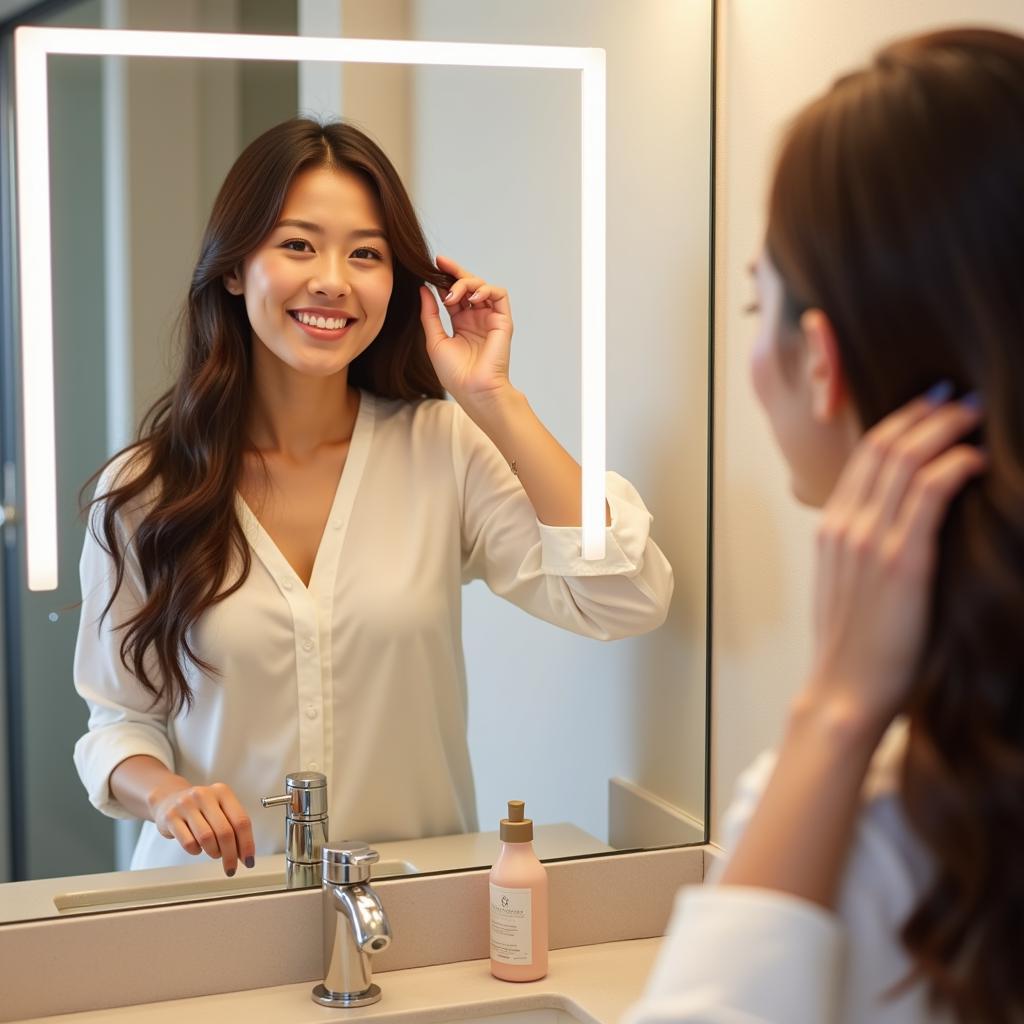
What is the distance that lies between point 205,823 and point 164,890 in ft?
0.23

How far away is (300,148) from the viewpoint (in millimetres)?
1224

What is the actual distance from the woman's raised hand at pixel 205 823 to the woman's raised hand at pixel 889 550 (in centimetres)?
76

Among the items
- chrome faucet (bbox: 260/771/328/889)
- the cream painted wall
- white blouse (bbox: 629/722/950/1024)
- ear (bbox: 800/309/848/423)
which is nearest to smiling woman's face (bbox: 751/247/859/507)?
ear (bbox: 800/309/848/423)

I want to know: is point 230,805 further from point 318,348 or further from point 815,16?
point 815,16

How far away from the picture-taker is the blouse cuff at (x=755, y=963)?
0.56 m

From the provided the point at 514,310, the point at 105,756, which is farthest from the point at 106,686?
the point at 514,310

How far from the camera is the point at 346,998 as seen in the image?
1.17 meters

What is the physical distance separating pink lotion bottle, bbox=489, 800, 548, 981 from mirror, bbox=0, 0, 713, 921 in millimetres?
79

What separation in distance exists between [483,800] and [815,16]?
810 millimetres

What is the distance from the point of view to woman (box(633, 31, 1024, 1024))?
558 millimetres

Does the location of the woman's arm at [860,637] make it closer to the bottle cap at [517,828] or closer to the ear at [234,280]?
the bottle cap at [517,828]

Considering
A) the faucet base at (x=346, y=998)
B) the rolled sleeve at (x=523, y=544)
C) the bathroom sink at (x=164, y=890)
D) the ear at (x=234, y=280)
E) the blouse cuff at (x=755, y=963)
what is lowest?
the faucet base at (x=346, y=998)

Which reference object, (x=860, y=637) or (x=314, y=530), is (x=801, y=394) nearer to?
(x=860, y=637)

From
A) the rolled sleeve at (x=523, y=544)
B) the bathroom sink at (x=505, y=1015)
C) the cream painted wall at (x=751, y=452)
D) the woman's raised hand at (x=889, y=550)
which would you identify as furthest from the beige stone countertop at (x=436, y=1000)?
the woman's raised hand at (x=889, y=550)
